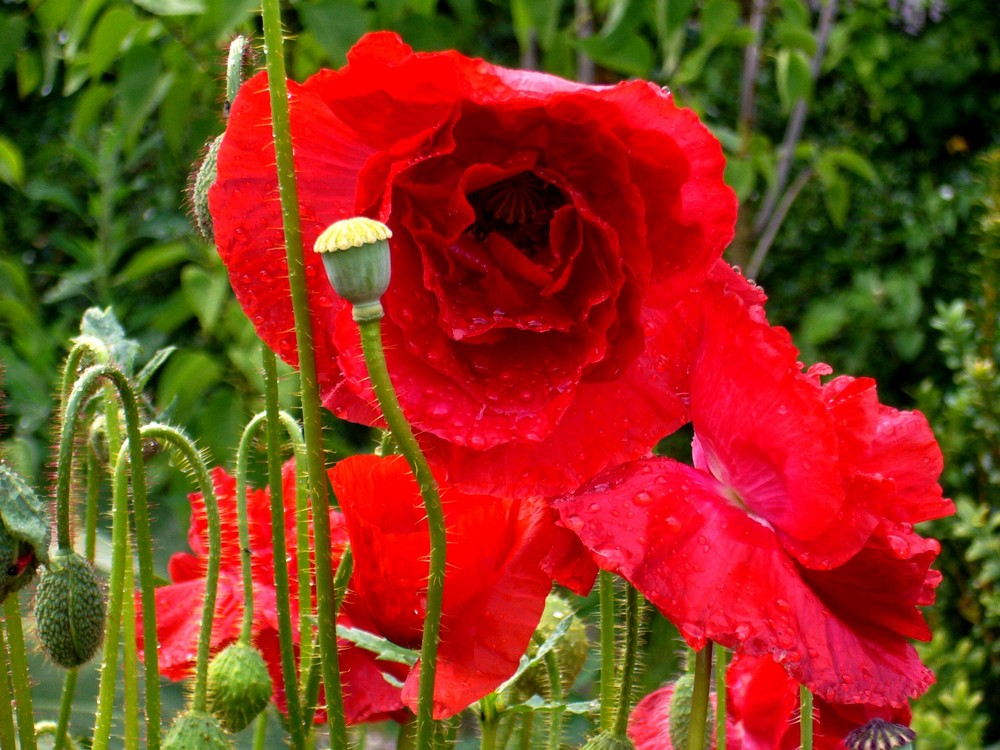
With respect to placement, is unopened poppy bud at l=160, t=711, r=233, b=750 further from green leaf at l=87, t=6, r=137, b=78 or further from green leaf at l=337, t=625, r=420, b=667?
green leaf at l=87, t=6, r=137, b=78

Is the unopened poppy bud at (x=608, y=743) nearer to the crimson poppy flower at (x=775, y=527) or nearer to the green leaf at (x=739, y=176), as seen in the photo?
the crimson poppy flower at (x=775, y=527)

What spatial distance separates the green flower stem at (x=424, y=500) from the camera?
0.41 meters

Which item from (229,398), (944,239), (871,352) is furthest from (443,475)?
(944,239)

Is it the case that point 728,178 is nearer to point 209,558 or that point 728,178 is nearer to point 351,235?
point 209,558

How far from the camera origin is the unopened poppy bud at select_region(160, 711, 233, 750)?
55 centimetres

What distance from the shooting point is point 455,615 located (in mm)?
550

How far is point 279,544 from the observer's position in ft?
1.79

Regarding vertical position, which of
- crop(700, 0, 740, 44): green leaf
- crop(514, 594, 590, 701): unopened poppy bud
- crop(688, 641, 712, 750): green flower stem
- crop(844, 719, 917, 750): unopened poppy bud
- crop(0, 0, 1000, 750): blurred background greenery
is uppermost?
crop(688, 641, 712, 750): green flower stem

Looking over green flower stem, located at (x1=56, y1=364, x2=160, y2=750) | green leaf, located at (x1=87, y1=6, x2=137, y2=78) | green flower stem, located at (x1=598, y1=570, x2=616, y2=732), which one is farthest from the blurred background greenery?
green flower stem, located at (x1=598, y1=570, x2=616, y2=732)

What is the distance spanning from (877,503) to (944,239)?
2842mm

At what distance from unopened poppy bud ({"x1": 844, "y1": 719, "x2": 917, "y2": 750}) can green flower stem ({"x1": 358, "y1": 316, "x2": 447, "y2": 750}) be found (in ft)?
0.55

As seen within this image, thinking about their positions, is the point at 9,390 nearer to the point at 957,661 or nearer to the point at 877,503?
the point at 957,661

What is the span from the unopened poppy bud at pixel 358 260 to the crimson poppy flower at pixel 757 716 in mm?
316

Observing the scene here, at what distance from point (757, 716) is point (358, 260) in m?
0.37
